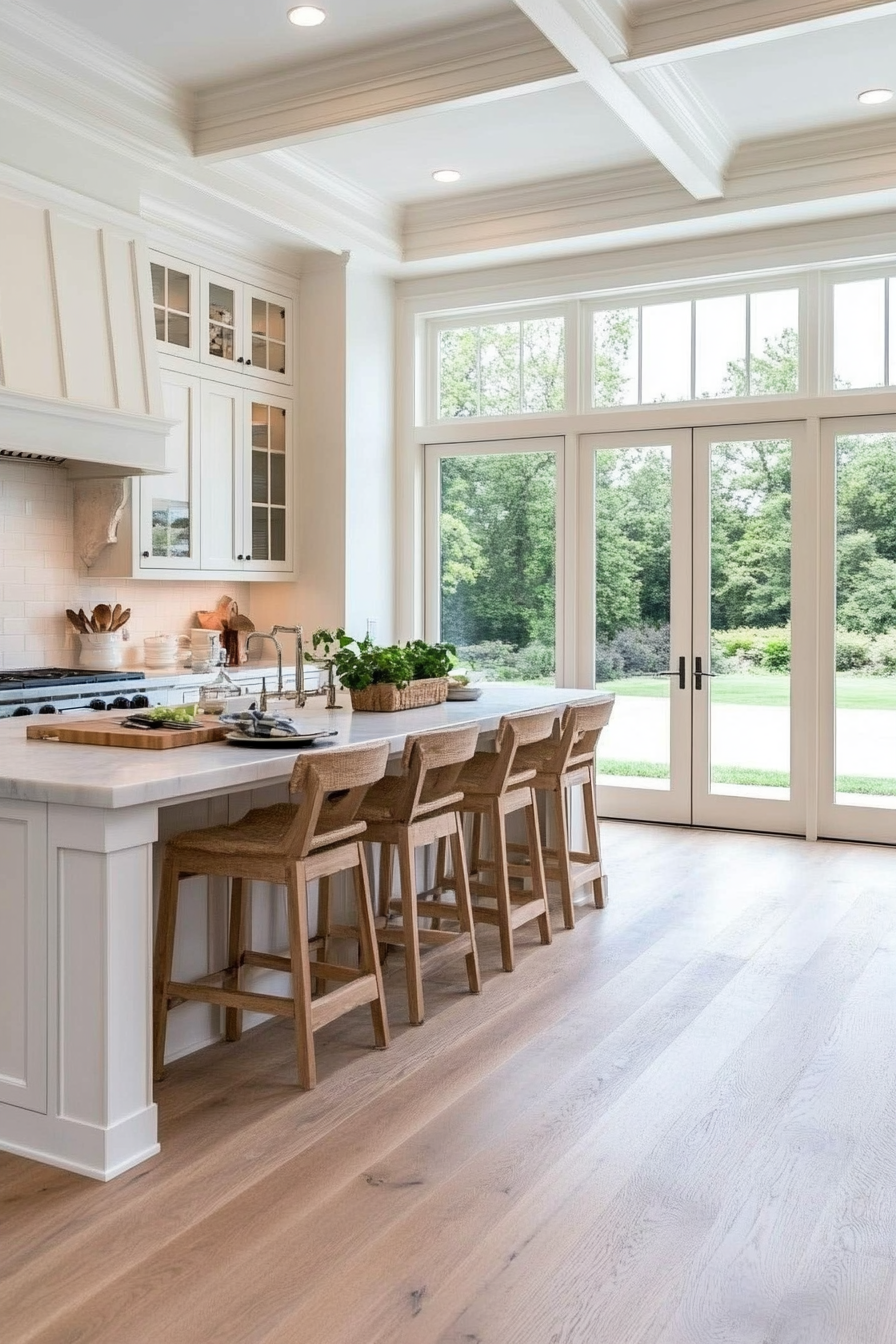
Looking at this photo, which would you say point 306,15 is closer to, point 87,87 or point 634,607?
point 87,87

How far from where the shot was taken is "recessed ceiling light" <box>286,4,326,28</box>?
434 cm

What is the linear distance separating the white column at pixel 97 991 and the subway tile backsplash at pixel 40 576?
3.08 metres

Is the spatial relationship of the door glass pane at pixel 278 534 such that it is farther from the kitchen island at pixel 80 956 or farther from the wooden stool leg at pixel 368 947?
the kitchen island at pixel 80 956

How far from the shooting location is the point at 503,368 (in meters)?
7.00

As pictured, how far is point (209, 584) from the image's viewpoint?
671cm

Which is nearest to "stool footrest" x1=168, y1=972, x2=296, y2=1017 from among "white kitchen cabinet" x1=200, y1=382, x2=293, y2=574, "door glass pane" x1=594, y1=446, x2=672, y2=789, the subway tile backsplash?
the subway tile backsplash

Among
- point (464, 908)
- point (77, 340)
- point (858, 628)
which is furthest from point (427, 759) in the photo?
point (858, 628)

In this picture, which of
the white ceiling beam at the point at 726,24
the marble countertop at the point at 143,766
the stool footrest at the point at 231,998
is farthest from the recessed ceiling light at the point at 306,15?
the stool footrest at the point at 231,998

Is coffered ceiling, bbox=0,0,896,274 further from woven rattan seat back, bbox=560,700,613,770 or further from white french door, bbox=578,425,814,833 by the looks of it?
woven rattan seat back, bbox=560,700,613,770

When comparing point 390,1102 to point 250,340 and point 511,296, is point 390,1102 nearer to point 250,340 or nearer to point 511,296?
point 250,340

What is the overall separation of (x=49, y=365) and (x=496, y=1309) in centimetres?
400

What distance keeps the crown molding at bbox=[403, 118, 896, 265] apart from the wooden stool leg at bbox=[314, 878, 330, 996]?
13.0 feet

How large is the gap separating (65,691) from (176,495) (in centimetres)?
146

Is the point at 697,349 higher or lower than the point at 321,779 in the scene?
higher
